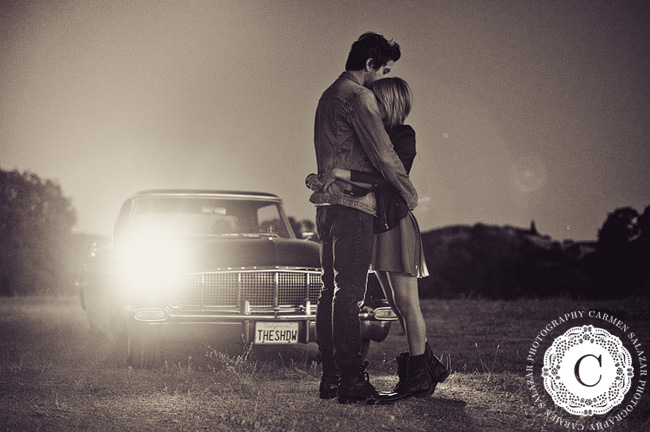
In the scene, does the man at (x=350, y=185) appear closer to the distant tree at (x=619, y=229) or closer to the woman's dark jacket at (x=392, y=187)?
the woman's dark jacket at (x=392, y=187)

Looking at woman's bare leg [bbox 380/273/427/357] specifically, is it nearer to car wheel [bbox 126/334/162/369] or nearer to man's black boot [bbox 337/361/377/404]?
man's black boot [bbox 337/361/377/404]

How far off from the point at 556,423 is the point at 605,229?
32.6 meters

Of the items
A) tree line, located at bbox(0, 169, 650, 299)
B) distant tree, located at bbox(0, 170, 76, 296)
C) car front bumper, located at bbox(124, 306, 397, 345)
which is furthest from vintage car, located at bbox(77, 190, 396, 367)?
distant tree, located at bbox(0, 170, 76, 296)

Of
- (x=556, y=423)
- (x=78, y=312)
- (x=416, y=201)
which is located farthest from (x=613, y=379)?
(x=78, y=312)

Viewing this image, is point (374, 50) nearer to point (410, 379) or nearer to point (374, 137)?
point (374, 137)

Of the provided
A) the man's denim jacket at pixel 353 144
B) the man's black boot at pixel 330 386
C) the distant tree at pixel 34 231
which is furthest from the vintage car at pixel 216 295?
the distant tree at pixel 34 231

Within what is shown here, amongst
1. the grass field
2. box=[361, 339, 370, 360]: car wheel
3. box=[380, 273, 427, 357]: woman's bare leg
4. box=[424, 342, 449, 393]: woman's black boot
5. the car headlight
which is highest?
the car headlight

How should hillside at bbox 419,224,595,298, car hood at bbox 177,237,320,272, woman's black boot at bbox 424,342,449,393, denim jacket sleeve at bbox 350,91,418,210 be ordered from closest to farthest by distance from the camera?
denim jacket sleeve at bbox 350,91,418,210, woman's black boot at bbox 424,342,449,393, car hood at bbox 177,237,320,272, hillside at bbox 419,224,595,298

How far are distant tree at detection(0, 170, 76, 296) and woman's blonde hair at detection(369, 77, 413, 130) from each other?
3380 centimetres

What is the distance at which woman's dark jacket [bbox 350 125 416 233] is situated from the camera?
4.13 m

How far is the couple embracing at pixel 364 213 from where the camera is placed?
160 inches

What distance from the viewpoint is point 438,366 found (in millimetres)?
4359

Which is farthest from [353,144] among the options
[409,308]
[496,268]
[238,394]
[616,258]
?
[496,268]

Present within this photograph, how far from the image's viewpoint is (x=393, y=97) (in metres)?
4.18
